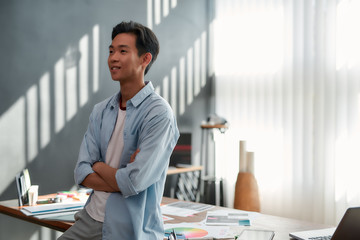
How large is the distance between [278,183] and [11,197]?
3016 mm

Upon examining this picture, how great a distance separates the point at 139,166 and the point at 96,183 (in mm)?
247

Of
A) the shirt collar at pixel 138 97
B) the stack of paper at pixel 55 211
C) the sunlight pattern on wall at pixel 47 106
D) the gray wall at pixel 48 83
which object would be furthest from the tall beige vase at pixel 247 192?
the shirt collar at pixel 138 97

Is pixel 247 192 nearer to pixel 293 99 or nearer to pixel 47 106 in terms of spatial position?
pixel 293 99

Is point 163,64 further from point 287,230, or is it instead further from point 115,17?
point 287,230

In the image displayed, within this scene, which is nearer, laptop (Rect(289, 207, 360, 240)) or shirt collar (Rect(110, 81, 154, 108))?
laptop (Rect(289, 207, 360, 240))

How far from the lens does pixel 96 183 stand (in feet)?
5.31

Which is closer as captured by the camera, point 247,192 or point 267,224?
point 267,224

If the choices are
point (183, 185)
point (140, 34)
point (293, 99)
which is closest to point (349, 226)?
point (140, 34)

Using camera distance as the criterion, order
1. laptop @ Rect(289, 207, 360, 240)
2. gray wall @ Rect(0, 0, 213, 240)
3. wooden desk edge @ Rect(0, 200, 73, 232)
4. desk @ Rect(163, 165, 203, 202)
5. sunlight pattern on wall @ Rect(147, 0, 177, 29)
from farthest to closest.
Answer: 1. desk @ Rect(163, 165, 203, 202)
2. sunlight pattern on wall @ Rect(147, 0, 177, 29)
3. gray wall @ Rect(0, 0, 213, 240)
4. wooden desk edge @ Rect(0, 200, 73, 232)
5. laptop @ Rect(289, 207, 360, 240)

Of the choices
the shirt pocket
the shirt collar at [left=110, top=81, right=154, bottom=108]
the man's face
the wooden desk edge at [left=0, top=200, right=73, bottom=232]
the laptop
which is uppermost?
the man's face

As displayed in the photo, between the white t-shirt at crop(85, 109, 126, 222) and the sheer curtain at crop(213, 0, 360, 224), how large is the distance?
3.24 metres

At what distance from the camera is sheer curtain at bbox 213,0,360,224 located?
4207mm

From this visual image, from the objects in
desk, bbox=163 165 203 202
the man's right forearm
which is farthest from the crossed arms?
desk, bbox=163 165 203 202

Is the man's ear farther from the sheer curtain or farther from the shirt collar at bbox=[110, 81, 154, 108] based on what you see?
the sheer curtain
